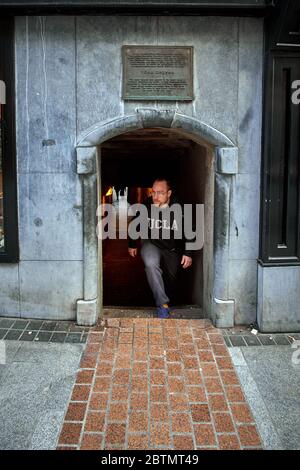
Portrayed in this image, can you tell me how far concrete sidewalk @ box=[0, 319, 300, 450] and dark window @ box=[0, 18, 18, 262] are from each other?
127 cm

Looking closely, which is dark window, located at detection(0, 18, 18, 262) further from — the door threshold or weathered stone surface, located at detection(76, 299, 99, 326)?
the door threshold

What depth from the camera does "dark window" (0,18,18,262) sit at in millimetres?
5418

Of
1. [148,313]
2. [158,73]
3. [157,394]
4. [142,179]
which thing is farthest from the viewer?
[142,179]

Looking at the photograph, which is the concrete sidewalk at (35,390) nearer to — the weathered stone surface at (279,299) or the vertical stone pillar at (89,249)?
the vertical stone pillar at (89,249)

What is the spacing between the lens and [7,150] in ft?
18.3

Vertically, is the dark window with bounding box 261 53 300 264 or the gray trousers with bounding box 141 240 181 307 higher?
the dark window with bounding box 261 53 300 264

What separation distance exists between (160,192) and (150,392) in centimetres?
315

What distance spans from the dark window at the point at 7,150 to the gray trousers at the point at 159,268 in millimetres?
1869

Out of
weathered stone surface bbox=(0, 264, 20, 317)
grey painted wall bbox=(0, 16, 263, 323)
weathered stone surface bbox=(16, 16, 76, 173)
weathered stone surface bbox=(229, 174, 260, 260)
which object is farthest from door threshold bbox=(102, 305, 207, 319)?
weathered stone surface bbox=(16, 16, 76, 173)

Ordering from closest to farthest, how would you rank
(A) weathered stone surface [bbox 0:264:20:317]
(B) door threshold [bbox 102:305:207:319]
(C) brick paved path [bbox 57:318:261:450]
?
1. (C) brick paved path [bbox 57:318:261:450]
2. (A) weathered stone surface [bbox 0:264:20:317]
3. (B) door threshold [bbox 102:305:207:319]

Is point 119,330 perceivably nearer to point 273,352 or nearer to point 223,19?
point 273,352

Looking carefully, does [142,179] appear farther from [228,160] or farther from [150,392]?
[150,392]

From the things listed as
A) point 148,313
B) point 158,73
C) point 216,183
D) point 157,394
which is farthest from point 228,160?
point 157,394

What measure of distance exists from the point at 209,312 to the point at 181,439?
2639mm
